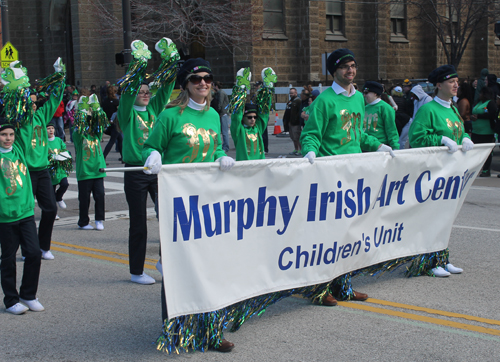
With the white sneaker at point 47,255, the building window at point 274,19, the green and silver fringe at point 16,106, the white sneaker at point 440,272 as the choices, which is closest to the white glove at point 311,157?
the white sneaker at point 440,272

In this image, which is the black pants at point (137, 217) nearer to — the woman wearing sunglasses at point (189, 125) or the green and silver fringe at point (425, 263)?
the woman wearing sunglasses at point (189, 125)

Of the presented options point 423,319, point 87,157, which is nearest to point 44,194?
point 87,157

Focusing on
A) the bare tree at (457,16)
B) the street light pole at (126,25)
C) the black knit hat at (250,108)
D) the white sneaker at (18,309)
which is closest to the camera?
the white sneaker at (18,309)

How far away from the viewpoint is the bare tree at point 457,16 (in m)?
32.3

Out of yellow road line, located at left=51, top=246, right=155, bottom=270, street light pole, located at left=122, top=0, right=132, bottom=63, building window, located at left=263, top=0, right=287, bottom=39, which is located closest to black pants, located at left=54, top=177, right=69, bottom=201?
yellow road line, located at left=51, top=246, right=155, bottom=270

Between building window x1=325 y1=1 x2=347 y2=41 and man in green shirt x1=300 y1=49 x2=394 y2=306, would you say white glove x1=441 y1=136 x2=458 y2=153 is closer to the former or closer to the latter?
man in green shirt x1=300 y1=49 x2=394 y2=306

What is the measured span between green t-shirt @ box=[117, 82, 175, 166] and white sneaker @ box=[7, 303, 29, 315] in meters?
1.82

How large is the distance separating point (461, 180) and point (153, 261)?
323 centimetres

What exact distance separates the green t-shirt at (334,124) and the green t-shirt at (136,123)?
1.60 metres

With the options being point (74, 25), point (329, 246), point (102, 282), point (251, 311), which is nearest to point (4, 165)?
point (102, 282)

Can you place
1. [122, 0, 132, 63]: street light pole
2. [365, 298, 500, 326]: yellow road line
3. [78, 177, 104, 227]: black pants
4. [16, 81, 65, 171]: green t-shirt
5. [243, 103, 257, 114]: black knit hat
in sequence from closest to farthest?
[365, 298, 500, 326]: yellow road line < [16, 81, 65, 171]: green t-shirt < [243, 103, 257, 114]: black knit hat < [78, 177, 104, 227]: black pants < [122, 0, 132, 63]: street light pole

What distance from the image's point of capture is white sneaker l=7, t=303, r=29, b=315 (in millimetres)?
5125

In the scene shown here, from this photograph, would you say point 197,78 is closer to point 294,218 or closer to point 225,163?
point 225,163

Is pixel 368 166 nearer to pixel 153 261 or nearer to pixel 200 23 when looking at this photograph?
pixel 153 261
